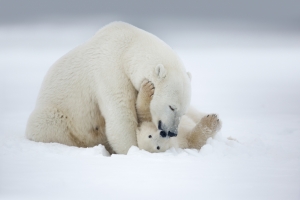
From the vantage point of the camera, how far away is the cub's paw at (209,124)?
4.95 m

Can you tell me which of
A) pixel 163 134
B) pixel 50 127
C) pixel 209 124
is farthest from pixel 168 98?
pixel 50 127

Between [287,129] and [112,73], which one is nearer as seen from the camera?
[112,73]

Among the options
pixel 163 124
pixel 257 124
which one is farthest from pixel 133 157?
pixel 257 124

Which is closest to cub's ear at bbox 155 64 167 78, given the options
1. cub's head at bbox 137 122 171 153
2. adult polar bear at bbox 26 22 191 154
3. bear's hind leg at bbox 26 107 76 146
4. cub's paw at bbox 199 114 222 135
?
adult polar bear at bbox 26 22 191 154

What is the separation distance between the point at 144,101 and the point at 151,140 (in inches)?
17.4

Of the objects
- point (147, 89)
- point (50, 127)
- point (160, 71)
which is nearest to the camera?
point (160, 71)

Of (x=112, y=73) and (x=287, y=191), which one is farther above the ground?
(x=112, y=73)

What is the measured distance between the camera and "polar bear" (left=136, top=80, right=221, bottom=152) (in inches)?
182

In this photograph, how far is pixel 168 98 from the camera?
180 inches

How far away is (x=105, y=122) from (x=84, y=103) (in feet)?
1.11

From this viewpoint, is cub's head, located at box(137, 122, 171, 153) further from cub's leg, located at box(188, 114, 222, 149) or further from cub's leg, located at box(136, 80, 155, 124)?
cub's leg, located at box(188, 114, 222, 149)

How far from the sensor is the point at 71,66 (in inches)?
208

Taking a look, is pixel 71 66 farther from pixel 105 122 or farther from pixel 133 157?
pixel 133 157

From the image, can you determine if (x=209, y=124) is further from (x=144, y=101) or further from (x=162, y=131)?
(x=144, y=101)
